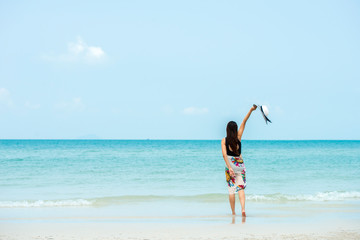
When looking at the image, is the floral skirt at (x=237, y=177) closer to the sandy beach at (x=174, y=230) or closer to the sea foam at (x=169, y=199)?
the sandy beach at (x=174, y=230)

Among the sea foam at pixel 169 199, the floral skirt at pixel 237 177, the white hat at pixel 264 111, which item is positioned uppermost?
the white hat at pixel 264 111

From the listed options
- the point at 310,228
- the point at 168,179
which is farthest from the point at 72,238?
the point at 168,179

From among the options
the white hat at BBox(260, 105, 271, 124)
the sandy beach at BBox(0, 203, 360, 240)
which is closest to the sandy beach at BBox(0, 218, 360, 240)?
the sandy beach at BBox(0, 203, 360, 240)

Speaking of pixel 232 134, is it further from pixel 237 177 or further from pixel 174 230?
pixel 174 230

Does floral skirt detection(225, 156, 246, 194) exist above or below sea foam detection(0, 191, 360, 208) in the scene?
above

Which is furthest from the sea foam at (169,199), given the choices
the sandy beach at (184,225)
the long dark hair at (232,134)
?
the long dark hair at (232,134)

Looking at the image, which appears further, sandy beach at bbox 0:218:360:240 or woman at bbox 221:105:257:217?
woman at bbox 221:105:257:217

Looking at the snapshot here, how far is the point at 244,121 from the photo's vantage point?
21.1ft

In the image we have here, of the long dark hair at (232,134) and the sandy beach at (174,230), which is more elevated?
the long dark hair at (232,134)

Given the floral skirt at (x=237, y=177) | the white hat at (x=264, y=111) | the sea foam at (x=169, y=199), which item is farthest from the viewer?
the sea foam at (x=169, y=199)

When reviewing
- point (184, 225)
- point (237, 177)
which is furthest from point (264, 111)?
point (184, 225)

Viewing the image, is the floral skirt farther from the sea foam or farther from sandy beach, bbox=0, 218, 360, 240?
the sea foam

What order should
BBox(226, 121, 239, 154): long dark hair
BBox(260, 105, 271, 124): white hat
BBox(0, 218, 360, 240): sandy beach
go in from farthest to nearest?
BBox(226, 121, 239, 154): long dark hair
BBox(260, 105, 271, 124): white hat
BBox(0, 218, 360, 240): sandy beach

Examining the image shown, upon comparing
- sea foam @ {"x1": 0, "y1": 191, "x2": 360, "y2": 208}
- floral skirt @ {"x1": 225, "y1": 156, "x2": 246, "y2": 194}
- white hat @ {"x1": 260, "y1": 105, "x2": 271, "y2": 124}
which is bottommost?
sea foam @ {"x1": 0, "y1": 191, "x2": 360, "y2": 208}
